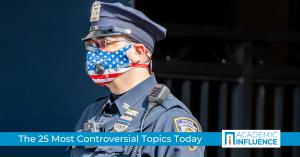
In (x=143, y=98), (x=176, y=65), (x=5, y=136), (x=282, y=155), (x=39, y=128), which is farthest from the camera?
(x=282, y=155)

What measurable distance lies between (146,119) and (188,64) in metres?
2.07

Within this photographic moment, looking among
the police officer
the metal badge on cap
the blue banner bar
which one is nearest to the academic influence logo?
the blue banner bar

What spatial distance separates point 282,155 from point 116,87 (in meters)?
2.57

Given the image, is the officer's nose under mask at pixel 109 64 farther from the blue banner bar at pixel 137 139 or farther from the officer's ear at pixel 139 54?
the blue banner bar at pixel 137 139

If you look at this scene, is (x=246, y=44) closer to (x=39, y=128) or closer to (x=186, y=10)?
(x=186, y=10)

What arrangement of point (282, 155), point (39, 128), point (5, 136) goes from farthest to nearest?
1. point (282, 155)
2. point (39, 128)
3. point (5, 136)

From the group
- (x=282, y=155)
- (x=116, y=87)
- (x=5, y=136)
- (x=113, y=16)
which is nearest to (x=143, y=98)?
(x=116, y=87)

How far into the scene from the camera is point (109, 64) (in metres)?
3.73

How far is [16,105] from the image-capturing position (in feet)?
15.8

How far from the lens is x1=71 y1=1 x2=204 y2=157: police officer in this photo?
349 centimetres

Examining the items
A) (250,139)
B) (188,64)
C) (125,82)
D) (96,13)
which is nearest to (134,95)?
(125,82)

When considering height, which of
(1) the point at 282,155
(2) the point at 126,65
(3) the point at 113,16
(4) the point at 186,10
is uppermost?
(4) the point at 186,10

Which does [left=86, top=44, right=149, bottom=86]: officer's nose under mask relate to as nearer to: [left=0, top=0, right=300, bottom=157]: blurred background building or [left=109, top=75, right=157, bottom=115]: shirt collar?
[left=109, top=75, right=157, bottom=115]: shirt collar

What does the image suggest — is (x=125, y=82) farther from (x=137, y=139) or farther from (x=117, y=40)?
(x=137, y=139)
